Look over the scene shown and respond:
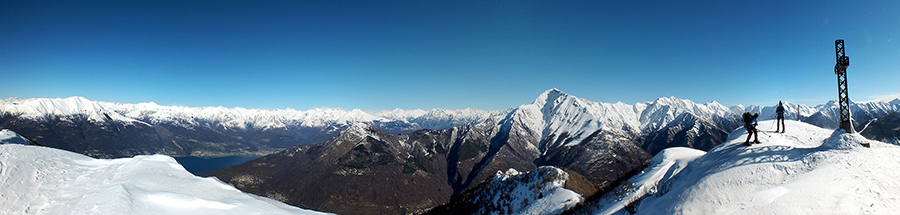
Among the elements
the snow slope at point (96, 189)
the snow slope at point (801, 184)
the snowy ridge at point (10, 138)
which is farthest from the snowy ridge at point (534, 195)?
the snowy ridge at point (10, 138)

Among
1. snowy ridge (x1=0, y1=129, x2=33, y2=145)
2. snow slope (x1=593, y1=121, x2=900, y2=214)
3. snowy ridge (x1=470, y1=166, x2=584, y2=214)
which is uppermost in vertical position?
snowy ridge (x1=0, y1=129, x2=33, y2=145)

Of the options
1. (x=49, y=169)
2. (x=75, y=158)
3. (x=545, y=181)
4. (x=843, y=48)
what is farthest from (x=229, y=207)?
(x=545, y=181)

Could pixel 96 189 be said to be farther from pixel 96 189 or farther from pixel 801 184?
pixel 801 184

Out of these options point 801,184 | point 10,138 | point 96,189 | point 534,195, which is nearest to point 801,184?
point 801,184

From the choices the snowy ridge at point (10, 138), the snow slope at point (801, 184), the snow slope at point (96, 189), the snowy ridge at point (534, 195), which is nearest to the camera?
the snow slope at point (96, 189)

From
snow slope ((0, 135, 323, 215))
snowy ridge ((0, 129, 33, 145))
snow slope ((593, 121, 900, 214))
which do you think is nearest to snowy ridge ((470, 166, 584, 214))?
snow slope ((593, 121, 900, 214))

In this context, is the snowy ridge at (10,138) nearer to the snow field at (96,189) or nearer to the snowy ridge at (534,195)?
the snow field at (96,189)

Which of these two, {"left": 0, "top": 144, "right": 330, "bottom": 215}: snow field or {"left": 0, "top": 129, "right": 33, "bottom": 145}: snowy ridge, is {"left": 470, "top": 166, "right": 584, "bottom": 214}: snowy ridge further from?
{"left": 0, "top": 129, "right": 33, "bottom": 145}: snowy ridge

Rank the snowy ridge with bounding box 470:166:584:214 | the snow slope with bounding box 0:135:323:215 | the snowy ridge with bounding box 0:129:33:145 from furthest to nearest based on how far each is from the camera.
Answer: the snowy ridge with bounding box 470:166:584:214
the snowy ridge with bounding box 0:129:33:145
the snow slope with bounding box 0:135:323:215
